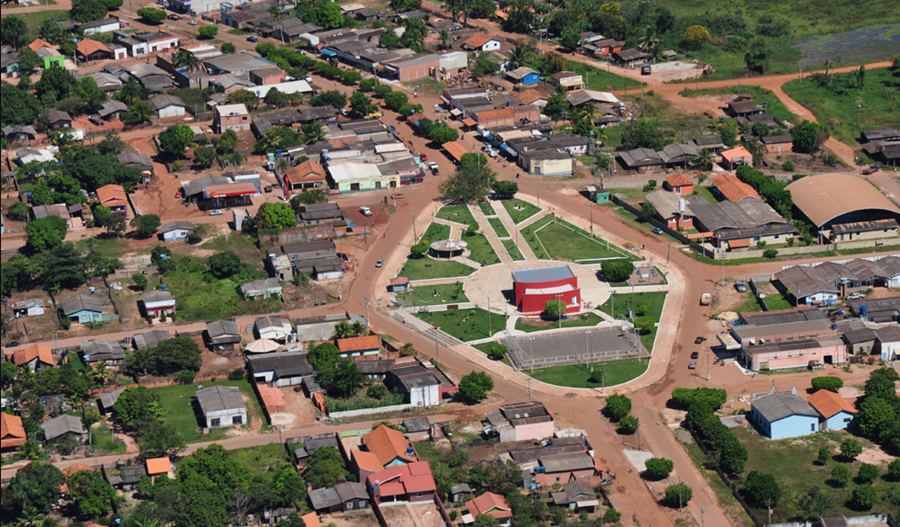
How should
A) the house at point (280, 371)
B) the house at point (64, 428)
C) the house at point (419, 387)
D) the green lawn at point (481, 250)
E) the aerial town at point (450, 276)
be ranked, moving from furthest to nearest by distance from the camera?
the green lawn at point (481, 250)
the house at point (280, 371)
the house at point (419, 387)
the house at point (64, 428)
the aerial town at point (450, 276)

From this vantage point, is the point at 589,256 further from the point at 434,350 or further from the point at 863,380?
the point at 863,380

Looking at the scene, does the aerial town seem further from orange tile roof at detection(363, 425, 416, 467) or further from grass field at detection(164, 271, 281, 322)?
grass field at detection(164, 271, 281, 322)

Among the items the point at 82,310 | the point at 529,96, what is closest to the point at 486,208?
the point at 529,96

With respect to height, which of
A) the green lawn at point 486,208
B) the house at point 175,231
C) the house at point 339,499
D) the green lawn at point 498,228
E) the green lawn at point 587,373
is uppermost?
the house at point 339,499

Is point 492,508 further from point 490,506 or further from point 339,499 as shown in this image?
point 339,499

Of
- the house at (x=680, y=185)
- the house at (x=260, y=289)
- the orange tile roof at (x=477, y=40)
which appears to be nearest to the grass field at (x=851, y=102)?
the house at (x=680, y=185)

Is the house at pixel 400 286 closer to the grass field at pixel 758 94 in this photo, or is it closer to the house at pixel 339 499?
the house at pixel 339 499
